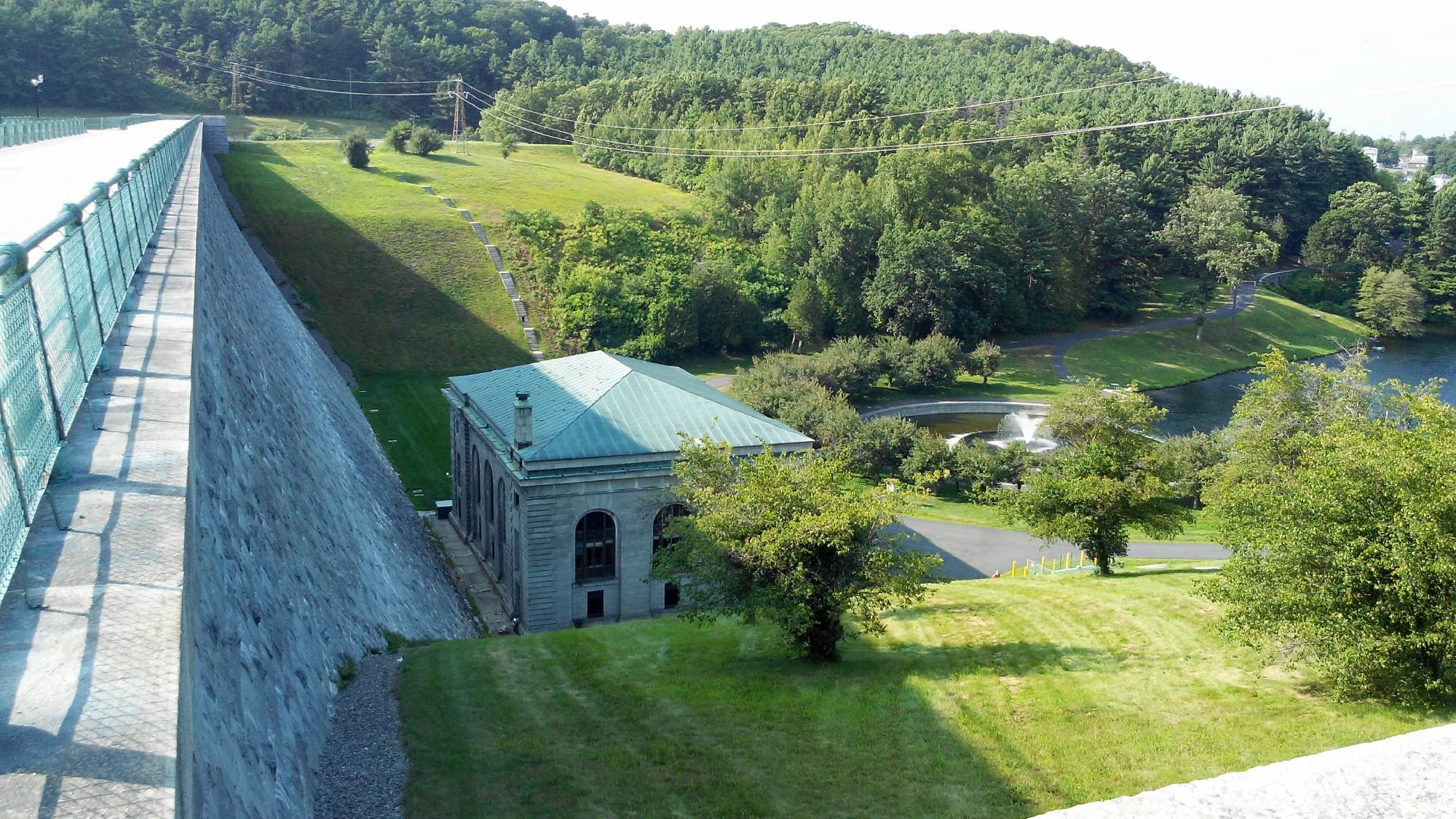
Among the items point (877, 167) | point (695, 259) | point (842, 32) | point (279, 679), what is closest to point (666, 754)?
point (279, 679)

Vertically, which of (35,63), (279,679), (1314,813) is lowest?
(279,679)

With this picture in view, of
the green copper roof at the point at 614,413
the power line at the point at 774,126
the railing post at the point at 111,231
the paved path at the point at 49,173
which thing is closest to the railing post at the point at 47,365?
the paved path at the point at 49,173

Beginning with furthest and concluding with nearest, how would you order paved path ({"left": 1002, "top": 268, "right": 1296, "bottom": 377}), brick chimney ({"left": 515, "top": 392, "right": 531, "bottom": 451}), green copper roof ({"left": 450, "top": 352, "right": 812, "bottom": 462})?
paved path ({"left": 1002, "top": 268, "right": 1296, "bottom": 377}) → green copper roof ({"left": 450, "top": 352, "right": 812, "bottom": 462}) → brick chimney ({"left": 515, "top": 392, "right": 531, "bottom": 451})

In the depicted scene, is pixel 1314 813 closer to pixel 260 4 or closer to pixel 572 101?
pixel 572 101

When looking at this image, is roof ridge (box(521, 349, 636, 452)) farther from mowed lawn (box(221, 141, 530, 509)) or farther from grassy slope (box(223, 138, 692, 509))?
mowed lawn (box(221, 141, 530, 509))

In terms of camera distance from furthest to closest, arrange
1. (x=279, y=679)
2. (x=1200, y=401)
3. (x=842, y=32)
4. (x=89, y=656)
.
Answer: (x=842, y=32) → (x=1200, y=401) → (x=279, y=679) → (x=89, y=656)

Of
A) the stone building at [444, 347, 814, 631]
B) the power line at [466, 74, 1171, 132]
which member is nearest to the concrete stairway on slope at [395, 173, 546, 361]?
the power line at [466, 74, 1171, 132]

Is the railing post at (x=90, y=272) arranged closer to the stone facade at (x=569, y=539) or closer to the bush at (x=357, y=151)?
the stone facade at (x=569, y=539)
